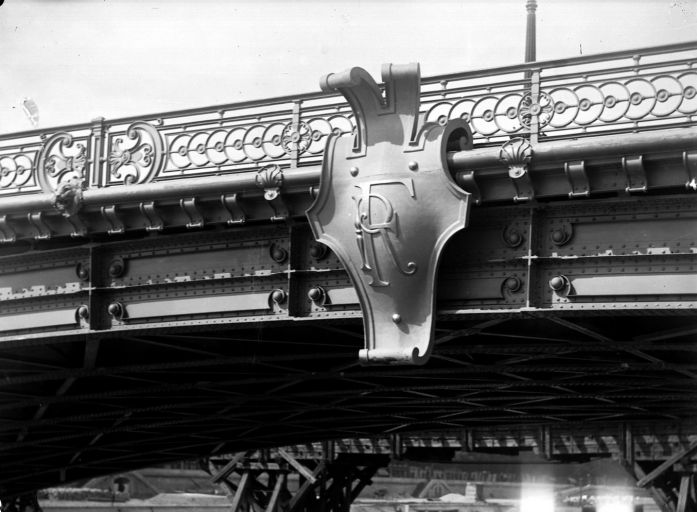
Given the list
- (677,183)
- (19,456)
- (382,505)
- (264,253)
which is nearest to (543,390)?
(264,253)

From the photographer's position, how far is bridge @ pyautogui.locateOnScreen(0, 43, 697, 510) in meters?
15.5

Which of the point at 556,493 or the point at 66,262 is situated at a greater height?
the point at 556,493

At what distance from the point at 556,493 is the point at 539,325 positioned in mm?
57111

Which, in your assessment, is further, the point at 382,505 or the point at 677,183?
the point at 382,505

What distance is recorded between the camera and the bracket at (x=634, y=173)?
591 inches

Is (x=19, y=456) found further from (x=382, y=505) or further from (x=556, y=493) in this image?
(x=556, y=493)

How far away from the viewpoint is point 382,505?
72.9 meters

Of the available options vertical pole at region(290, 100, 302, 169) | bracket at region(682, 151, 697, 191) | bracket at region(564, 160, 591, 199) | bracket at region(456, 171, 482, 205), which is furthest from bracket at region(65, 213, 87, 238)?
bracket at region(682, 151, 697, 191)

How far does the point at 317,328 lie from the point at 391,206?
5205 millimetres

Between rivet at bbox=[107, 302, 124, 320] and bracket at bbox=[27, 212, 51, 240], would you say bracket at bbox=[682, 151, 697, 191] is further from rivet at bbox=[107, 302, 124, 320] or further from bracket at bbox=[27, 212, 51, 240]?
bracket at bbox=[27, 212, 51, 240]

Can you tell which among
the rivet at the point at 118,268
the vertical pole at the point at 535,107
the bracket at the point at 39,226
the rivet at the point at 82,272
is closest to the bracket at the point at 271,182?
the rivet at the point at 118,268

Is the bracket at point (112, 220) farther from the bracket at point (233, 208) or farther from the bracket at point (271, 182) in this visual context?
the bracket at point (271, 182)

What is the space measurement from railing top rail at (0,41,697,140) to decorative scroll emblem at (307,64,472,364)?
843mm

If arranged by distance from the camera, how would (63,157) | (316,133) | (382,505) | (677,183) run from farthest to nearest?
(382,505) < (63,157) < (316,133) < (677,183)
